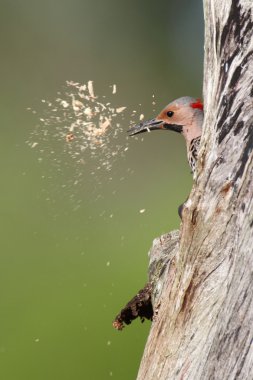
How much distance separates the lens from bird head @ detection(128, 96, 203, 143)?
4.84 m

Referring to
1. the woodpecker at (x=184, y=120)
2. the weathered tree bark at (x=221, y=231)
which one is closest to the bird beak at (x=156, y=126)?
the woodpecker at (x=184, y=120)

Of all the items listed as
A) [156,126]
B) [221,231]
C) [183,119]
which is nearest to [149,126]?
[156,126]

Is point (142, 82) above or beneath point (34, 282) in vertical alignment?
above

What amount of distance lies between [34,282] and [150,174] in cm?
106

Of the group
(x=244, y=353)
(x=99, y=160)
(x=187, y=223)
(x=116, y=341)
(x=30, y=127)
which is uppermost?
(x=30, y=127)

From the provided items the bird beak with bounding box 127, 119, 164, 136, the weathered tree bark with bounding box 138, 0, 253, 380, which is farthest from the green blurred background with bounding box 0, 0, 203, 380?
the weathered tree bark with bounding box 138, 0, 253, 380

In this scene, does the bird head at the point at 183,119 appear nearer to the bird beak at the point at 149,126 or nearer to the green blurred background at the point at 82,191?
the bird beak at the point at 149,126

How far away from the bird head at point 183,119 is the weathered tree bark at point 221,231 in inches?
70.4

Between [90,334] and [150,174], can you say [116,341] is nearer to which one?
[90,334]

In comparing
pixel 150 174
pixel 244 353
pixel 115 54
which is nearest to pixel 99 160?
pixel 150 174

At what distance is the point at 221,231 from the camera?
2883 millimetres

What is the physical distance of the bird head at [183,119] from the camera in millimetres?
4836

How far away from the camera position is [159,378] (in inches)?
120

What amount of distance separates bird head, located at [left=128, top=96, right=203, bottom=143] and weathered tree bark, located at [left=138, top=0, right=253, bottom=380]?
1787mm
